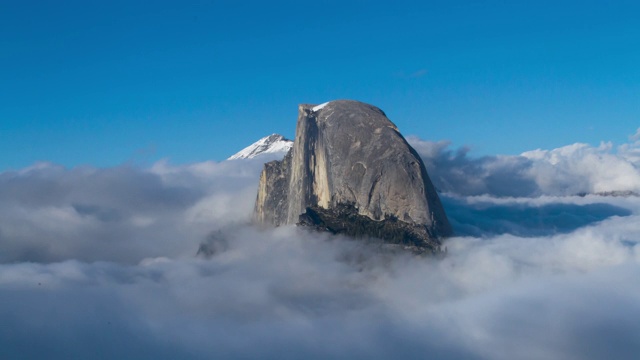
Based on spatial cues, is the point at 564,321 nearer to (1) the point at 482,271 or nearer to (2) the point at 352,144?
(1) the point at 482,271

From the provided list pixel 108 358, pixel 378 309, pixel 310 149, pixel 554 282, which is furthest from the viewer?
pixel 310 149

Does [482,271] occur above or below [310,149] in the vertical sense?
below

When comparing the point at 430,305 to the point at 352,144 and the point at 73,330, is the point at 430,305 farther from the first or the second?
the point at 73,330

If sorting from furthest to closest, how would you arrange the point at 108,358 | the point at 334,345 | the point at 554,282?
the point at 554,282 < the point at 334,345 < the point at 108,358

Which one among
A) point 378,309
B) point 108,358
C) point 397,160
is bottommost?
point 108,358

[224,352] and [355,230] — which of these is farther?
[355,230]

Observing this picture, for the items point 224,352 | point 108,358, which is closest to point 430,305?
point 224,352

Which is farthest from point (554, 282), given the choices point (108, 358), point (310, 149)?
point (108, 358)
